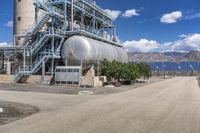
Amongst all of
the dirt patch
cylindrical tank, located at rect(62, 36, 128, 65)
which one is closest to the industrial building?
cylindrical tank, located at rect(62, 36, 128, 65)

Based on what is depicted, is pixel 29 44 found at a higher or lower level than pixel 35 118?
higher

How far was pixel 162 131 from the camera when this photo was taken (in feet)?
42.3

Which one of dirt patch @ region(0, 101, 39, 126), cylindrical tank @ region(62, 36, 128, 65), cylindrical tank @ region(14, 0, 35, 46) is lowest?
dirt patch @ region(0, 101, 39, 126)

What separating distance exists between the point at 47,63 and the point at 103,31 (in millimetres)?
22394

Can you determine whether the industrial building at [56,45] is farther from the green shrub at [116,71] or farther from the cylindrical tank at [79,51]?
the green shrub at [116,71]

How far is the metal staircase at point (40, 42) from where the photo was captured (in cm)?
5232

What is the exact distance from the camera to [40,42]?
52.8m

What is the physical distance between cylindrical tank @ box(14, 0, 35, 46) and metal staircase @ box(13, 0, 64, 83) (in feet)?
22.9

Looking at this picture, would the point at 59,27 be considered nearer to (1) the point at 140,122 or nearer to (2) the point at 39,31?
(2) the point at 39,31

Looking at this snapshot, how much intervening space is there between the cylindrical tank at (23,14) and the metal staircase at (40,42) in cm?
698

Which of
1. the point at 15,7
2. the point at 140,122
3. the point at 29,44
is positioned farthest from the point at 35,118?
the point at 15,7

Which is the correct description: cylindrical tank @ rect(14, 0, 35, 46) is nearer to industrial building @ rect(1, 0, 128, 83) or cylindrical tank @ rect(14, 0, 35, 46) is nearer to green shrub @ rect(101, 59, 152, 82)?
industrial building @ rect(1, 0, 128, 83)

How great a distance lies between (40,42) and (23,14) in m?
13.2

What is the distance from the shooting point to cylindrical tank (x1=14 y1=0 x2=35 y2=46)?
63125 mm
